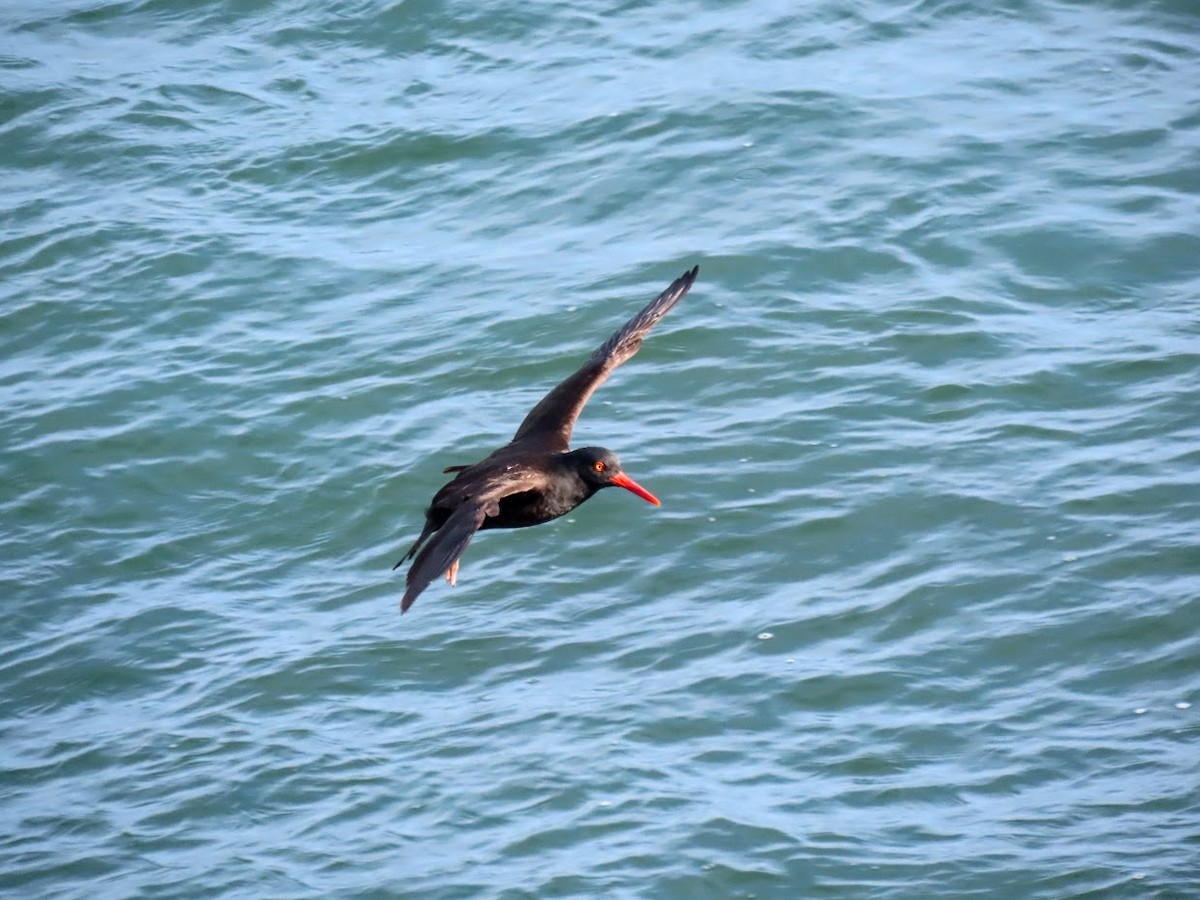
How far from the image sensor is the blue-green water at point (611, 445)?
8.84 metres

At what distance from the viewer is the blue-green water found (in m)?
8.84

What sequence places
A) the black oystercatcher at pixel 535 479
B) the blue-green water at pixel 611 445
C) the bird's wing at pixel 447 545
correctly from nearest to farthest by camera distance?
1. the bird's wing at pixel 447 545
2. the black oystercatcher at pixel 535 479
3. the blue-green water at pixel 611 445

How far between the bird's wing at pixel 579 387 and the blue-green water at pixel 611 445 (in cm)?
148

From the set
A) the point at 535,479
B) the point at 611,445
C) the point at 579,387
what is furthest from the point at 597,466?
the point at 611,445

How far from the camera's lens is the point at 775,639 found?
995cm

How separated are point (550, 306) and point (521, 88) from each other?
13.2 ft

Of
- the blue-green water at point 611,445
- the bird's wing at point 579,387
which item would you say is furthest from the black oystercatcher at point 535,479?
the blue-green water at point 611,445

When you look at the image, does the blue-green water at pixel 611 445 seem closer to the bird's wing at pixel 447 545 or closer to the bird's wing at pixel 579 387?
the bird's wing at pixel 579 387

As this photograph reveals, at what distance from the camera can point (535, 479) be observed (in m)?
8.52

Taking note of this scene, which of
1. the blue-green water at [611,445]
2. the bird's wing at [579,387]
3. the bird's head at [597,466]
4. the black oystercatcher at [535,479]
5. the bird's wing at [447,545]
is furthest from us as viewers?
the bird's wing at [579,387]

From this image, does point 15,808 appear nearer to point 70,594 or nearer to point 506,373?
point 70,594

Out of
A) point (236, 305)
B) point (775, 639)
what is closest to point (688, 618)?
point (775, 639)

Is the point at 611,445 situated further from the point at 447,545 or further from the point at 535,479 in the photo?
the point at 447,545

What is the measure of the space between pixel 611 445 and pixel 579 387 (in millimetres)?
2281
